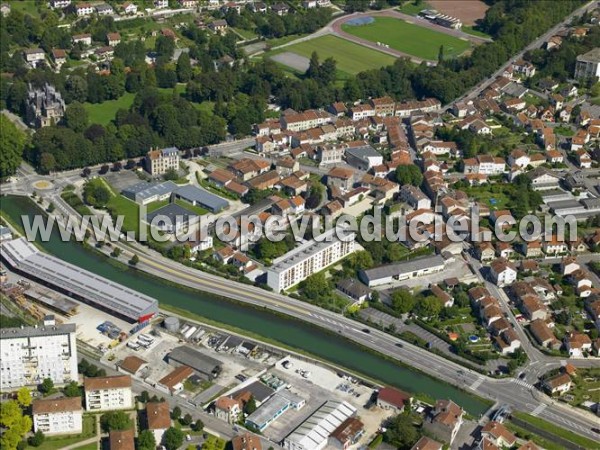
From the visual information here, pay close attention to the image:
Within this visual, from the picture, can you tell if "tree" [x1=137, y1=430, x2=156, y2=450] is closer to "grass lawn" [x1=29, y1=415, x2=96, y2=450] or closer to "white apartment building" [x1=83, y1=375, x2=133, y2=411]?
"grass lawn" [x1=29, y1=415, x2=96, y2=450]

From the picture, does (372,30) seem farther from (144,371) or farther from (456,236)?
(144,371)

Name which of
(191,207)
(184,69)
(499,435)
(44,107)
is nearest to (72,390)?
(499,435)

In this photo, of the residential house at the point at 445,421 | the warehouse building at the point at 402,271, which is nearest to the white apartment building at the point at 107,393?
the residential house at the point at 445,421

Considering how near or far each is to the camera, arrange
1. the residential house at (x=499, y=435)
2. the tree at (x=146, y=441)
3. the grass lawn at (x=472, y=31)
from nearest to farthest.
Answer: the tree at (x=146, y=441) < the residential house at (x=499, y=435) < the grass lawn at (x=472, y=31)

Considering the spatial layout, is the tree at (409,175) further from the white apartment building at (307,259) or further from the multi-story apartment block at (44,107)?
the multi-story apartment block at (44,107)

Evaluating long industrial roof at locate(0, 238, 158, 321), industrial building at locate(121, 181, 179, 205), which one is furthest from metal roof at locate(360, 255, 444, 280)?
industrial building at locate(121, 181, 179, 205)

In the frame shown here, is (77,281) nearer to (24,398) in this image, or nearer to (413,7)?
(24,398)
